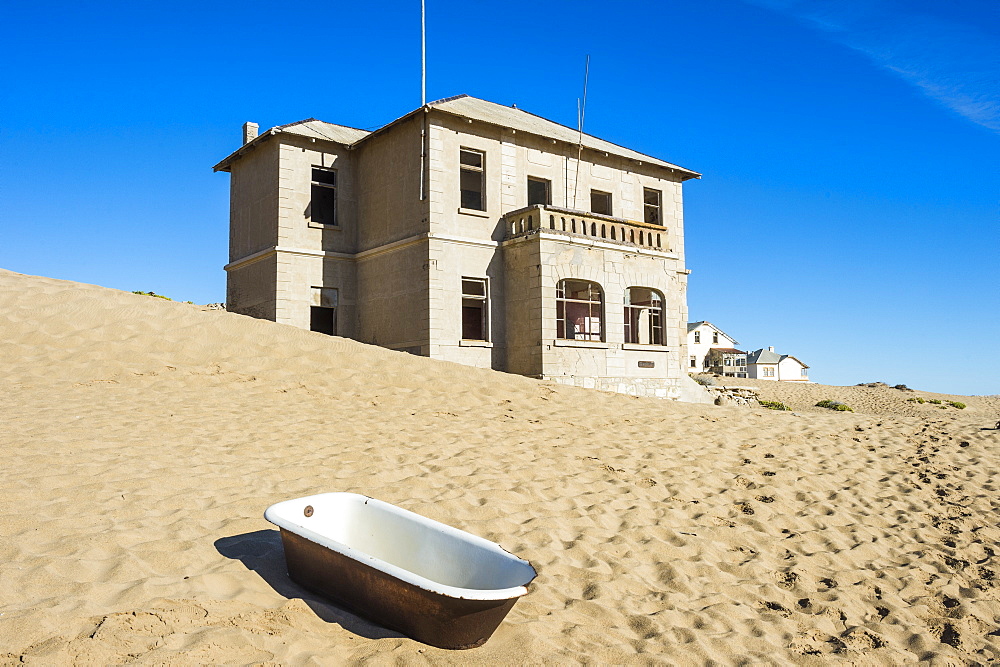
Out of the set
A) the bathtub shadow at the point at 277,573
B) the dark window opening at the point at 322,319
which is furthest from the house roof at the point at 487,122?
the bathtub shadow at the point at 277,573

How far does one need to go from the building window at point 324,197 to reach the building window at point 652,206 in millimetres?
10176

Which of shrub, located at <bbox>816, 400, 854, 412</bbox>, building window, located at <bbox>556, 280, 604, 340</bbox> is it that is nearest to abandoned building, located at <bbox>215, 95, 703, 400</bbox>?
building window, located at <bbox>556, 280, 604, 340</bbox>

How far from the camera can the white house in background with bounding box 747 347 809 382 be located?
212 feet

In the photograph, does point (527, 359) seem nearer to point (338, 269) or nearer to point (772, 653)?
point (338, 269)

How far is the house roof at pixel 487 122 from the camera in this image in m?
19.2

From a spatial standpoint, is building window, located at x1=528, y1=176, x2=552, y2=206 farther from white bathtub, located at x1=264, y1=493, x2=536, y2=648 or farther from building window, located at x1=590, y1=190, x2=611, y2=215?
white bathtub, located at x1=264, y1=493, x2=536, y2=648

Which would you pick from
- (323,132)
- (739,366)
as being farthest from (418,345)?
(739,366)

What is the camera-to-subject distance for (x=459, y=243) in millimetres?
18562

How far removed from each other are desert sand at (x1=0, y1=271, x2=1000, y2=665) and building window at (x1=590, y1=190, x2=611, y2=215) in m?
10.1

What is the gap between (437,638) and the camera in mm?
3957

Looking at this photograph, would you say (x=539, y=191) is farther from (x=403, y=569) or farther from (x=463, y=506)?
(x=403, y=569)

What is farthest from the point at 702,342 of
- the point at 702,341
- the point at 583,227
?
the point at 583,227

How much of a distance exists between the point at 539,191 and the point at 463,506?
55.6ft

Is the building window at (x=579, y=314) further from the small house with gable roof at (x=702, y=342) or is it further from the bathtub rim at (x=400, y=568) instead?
the small house with gable roof at (x=702, y=342)
